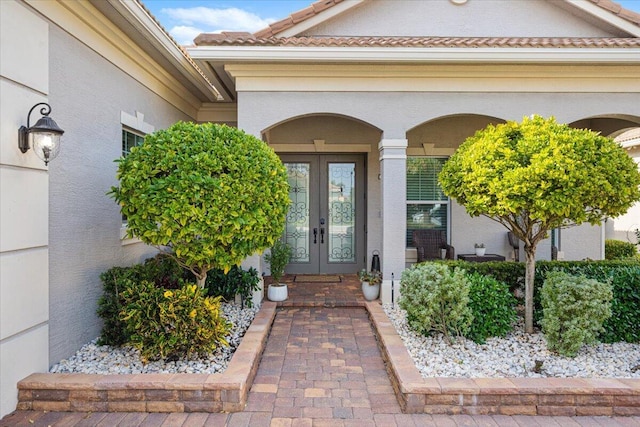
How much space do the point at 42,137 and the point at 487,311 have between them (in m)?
4.96

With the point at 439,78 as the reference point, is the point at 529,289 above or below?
below

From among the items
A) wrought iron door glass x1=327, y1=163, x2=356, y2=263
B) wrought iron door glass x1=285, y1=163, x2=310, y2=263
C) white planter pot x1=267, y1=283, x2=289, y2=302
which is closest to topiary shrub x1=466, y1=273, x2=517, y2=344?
white planter pot x1=267, y1=283, x2=289, y2=302

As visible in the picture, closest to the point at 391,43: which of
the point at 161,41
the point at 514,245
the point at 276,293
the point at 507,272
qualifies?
the point at 161,41

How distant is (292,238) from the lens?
28.9 ft

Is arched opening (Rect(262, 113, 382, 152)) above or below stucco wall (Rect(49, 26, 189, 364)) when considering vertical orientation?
above

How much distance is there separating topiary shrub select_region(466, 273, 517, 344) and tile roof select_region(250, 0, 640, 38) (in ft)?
16.3

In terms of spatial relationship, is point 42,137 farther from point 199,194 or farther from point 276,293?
point 276,293

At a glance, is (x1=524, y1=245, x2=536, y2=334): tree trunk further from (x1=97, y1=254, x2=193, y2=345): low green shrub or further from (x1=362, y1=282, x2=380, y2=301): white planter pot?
(x1=97, y1=254, x2=193, y2=345): low green shrub

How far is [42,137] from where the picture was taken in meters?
3.60

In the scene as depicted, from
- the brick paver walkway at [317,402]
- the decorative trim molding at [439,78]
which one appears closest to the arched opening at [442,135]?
the decorative trim molding at [439,78]

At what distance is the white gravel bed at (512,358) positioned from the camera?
4.05m

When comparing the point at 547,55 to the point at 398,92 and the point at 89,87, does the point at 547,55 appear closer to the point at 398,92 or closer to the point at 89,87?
the point at 398,92

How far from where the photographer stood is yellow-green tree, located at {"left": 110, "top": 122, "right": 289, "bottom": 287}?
407 cm

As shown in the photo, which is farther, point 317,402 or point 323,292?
point 323,292
